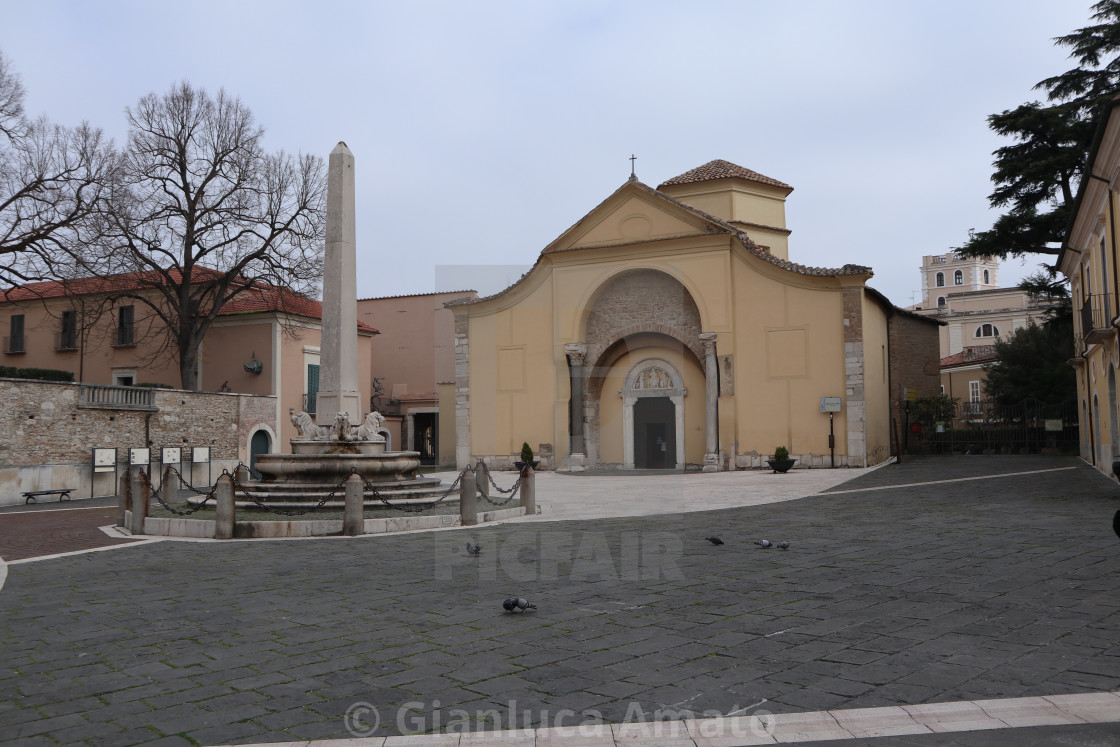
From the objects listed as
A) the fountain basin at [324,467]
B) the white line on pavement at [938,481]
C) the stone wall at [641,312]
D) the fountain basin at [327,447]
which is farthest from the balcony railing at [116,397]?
the white line on pavement at [938,481]

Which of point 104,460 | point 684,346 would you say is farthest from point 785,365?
point 104,460

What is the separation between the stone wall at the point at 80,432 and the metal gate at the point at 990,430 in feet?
72.6

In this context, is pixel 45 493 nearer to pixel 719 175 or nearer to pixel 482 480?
pixel 482 480

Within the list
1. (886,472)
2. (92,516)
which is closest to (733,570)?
(92,516)

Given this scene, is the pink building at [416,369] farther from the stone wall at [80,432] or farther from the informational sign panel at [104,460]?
the informational sign panel at [104,460]

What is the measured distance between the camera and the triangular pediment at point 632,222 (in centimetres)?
2611

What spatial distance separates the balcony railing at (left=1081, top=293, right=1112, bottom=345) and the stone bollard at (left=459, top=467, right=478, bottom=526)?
12.0 meters

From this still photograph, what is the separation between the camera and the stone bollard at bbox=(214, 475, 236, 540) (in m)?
10.8

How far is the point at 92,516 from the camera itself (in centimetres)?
1519

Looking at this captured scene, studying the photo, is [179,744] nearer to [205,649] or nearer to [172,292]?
[205,649]

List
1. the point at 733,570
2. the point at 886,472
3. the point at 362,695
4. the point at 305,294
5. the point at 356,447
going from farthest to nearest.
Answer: the point at 305,294
the point at 886,472
the point at 356,447
the point at 733,570
the point at 362,695

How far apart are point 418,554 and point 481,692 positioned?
5131mm

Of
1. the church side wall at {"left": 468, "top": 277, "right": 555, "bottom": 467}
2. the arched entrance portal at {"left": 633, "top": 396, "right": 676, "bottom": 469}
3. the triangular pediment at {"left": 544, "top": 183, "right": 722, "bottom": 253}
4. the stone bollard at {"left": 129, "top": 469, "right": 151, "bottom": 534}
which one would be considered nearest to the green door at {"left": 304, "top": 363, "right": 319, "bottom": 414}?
the church side wall at {"left": 468, "top": 277, "right": 555, "bottom": 467}

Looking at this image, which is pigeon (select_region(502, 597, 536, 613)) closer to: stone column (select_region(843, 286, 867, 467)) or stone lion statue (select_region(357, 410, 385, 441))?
stone lion statue (select_region(357, 410, 385, 441))
